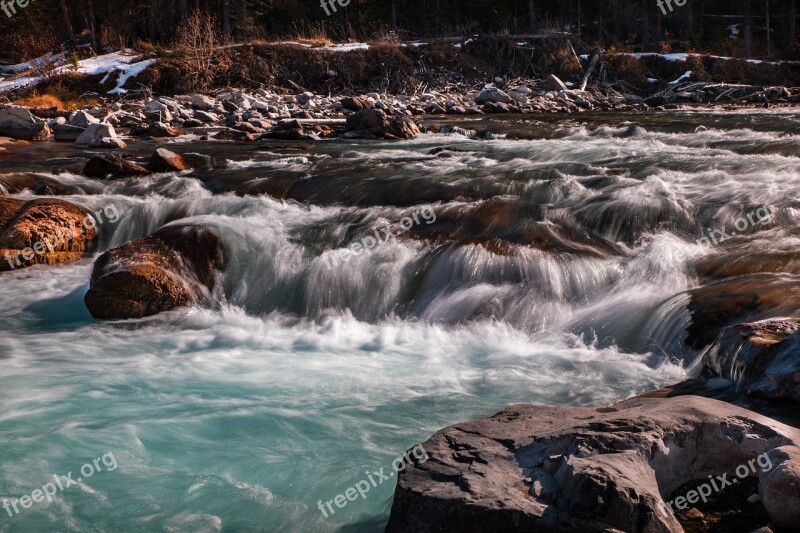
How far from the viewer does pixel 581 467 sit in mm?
2893

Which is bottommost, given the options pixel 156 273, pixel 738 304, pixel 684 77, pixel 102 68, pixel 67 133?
pixel 738 304

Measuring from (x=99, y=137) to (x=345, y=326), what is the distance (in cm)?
1038

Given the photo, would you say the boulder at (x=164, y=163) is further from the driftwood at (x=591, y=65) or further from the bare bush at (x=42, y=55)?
the driftwood at (x=591, y=65)

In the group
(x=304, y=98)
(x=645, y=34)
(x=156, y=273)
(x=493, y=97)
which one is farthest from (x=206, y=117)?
(x=645, y=34)

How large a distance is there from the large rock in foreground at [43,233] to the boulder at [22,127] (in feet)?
23.3

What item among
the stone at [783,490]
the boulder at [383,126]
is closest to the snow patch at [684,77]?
the boulder at [383,126]

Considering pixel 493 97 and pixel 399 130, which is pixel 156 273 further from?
pixel 493 97

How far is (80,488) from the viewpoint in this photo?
13.8 ft

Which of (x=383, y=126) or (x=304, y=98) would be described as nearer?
(x=383, y=126)

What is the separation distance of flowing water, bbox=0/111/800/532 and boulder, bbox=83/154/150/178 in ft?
0.86

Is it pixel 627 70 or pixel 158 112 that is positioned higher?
pixel 158 112

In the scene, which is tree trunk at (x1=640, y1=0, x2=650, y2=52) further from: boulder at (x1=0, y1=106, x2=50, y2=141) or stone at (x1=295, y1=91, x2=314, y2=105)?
boulder at (x1=0, y1=106, x2=50, y2=141)

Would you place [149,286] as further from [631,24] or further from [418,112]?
[631,24]

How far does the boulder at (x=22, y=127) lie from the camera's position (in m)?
15.9
